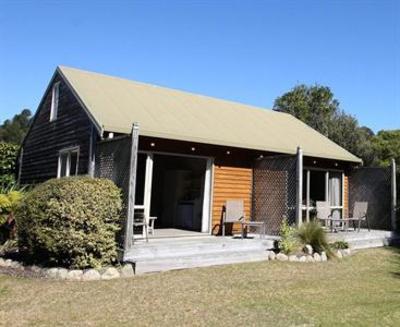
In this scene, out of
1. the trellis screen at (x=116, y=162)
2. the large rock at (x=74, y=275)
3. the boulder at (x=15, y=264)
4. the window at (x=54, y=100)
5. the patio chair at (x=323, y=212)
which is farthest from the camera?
the window at (x=54, y=100)

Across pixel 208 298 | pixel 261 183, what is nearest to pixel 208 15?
pixel 261 183

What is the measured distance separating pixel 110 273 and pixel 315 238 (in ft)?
16.6

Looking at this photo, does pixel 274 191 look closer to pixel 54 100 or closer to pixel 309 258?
pixel 309 258

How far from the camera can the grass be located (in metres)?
5.48

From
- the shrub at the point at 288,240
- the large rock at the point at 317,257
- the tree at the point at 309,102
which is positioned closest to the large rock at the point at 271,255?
the shrub at the point at 288,240

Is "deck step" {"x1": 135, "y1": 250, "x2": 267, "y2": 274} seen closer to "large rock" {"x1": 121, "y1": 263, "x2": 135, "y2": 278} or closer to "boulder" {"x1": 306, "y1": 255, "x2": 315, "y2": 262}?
"large rock" {"x1": 121, "y1": 263, "x2": 135, "y2": 278}

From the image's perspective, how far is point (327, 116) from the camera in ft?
105

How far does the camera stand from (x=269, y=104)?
37.4 meters

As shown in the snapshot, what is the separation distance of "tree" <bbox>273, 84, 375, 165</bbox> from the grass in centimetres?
2117

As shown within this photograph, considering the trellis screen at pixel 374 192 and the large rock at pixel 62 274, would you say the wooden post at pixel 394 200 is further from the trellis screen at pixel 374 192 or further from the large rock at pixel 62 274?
the large rock at pixel 62 274

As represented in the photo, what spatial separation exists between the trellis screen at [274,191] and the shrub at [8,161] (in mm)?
10433

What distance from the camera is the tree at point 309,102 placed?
33.5 metres

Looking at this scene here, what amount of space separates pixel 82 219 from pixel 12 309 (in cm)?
222

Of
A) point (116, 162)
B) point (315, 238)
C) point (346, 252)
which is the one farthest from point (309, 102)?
point (116, 162)
